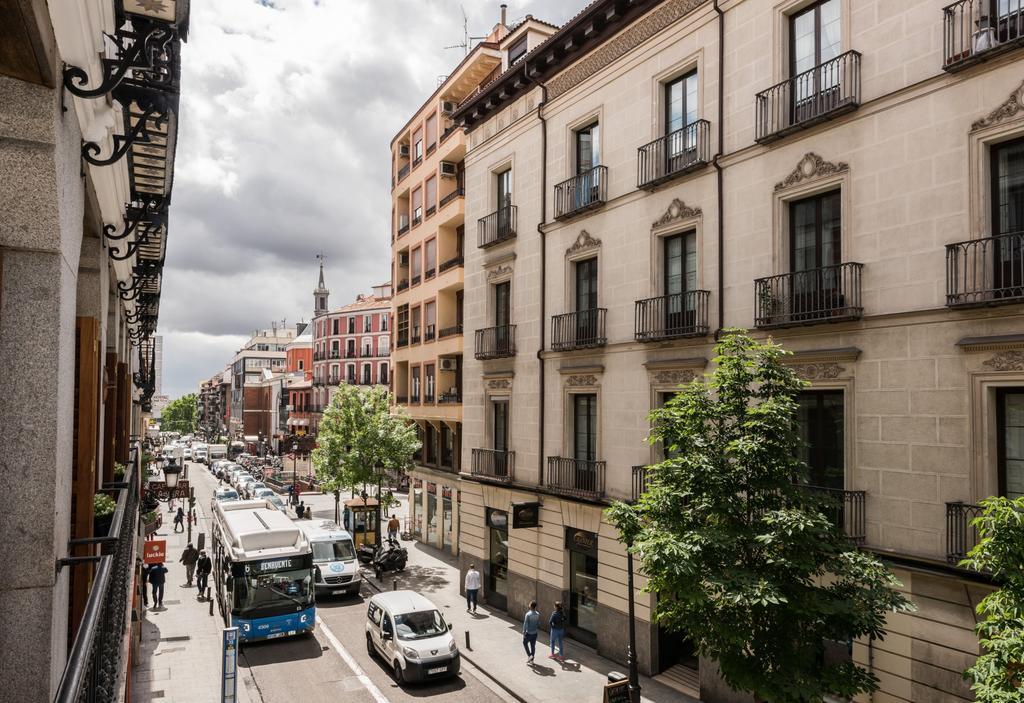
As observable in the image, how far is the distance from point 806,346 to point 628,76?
30.9 ft

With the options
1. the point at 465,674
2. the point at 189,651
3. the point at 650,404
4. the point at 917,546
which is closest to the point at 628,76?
the point at 650,404

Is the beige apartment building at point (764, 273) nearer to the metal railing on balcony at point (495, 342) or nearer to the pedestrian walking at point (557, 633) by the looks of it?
the metal railing on balcony at point (495, 342)

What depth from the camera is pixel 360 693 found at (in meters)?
16.5

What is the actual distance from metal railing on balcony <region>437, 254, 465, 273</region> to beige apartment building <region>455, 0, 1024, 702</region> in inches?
186

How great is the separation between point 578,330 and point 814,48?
9.14 meters

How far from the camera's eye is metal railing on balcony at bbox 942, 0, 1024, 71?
1093 cm

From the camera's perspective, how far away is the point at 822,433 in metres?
13.6

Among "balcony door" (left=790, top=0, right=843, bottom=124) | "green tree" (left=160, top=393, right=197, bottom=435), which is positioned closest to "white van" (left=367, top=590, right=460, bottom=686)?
"balcony door" (left=790, top=0, right=843, bottom=124)

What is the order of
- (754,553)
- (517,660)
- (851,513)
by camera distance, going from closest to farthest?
1. (754,553)
2. (851,513)
3. (517,660)

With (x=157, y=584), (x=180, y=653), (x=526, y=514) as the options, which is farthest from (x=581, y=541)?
(x=157, y=584)

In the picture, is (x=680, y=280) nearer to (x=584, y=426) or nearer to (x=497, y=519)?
(x=584, y=426)

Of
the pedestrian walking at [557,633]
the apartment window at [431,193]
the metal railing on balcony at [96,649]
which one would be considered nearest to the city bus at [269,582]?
the pedestrian walking at [557,633]

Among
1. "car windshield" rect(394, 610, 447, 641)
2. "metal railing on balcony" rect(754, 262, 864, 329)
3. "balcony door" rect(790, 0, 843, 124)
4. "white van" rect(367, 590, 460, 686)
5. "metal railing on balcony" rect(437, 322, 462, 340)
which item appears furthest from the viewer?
"metal railing on balcony" rect(437, 322, 462, 340)

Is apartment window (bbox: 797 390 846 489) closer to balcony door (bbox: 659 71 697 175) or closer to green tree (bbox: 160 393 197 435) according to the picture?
balcony door (bbox: 659 71 697 175)
